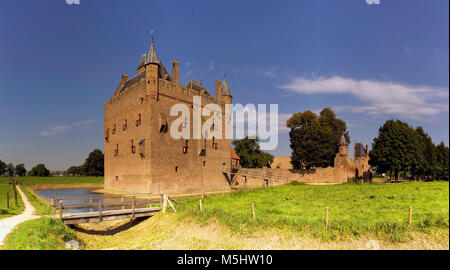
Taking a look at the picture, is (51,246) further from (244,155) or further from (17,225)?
(244,155)

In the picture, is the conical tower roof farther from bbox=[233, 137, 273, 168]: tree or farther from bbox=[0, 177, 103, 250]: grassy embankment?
bbox=[233, 137, 273, 168]: tree

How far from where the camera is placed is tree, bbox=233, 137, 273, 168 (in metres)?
49.7

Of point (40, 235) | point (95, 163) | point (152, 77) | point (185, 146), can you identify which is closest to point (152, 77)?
point (152, 77)

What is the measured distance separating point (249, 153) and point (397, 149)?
23145mm

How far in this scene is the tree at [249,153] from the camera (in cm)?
4969

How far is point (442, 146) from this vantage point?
47.0 meters

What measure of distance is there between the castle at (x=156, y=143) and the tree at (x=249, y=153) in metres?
14.9

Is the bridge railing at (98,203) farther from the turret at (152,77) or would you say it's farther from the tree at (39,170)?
the tree at (39,170)

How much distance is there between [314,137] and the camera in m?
40.3

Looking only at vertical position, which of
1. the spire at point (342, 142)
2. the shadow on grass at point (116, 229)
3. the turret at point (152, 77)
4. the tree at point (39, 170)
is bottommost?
the tree at point (39, 170)

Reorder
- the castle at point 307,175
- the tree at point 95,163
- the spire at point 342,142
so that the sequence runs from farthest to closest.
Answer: the tree at point 95,163 → the spire at point 342,142 → the castle at point 307,175

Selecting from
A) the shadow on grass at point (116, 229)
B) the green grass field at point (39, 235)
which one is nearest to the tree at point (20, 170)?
the shadow on grass at point (116, 229)

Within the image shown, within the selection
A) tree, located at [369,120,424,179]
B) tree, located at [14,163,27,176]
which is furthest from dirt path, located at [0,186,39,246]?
tree, located at [14,163,27,176]
